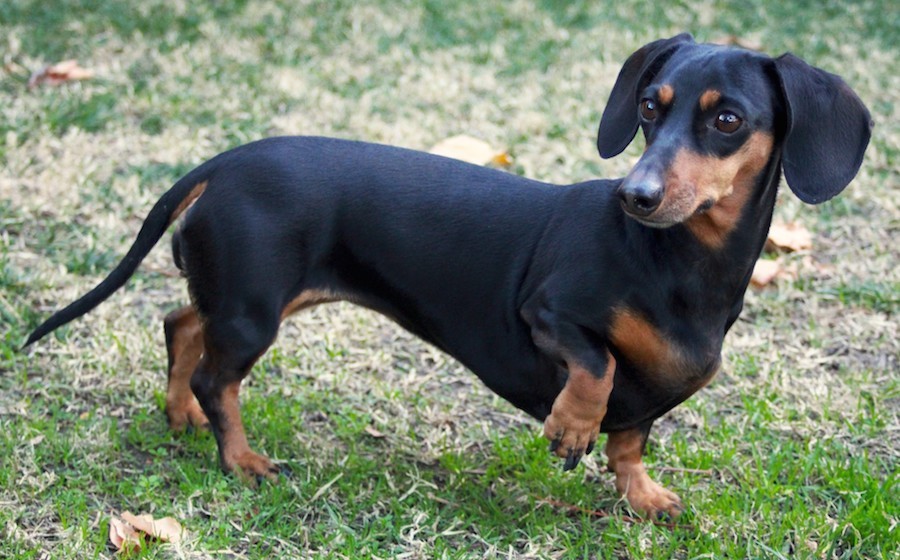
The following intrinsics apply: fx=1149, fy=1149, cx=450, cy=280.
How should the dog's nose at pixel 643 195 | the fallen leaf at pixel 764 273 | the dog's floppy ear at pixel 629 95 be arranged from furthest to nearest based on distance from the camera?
1. the fallen leaf at pixel 764 273
2. the dog's floppy ear at pixel 629 95
3. the dog's nose at pixel 643 195

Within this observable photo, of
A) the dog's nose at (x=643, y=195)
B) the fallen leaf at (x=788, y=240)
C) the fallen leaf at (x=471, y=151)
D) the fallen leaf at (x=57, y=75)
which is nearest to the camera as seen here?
the dog's nose at (x=643, y=195)

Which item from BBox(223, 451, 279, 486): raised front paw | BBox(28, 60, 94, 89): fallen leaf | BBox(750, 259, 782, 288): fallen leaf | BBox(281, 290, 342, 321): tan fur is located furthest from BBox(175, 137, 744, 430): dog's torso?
BBox(28, 60, 94, 89): fallen leaf

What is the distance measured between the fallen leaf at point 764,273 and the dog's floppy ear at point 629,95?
1725mm

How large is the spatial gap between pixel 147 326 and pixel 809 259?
2.78 metres

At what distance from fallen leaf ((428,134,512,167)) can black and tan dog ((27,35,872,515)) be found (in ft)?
6.81

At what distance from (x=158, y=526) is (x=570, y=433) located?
1155 mm

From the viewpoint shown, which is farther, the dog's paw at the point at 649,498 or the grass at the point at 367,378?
the dog's paw at the point at 649,498

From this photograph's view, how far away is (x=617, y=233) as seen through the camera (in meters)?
3.07

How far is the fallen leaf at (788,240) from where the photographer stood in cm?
503

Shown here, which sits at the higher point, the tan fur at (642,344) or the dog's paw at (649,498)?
the tan fur at (642,344)

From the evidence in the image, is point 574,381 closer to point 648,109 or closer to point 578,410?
point 578,410

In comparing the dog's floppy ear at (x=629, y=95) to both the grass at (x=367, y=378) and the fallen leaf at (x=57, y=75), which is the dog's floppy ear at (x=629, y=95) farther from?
the fallen leaf at (x=57, y=75)

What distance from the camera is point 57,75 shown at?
6.30 metres

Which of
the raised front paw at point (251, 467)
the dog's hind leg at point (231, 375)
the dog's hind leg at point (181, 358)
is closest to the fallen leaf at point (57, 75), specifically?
the dog's hind leg at point (181, 358)
